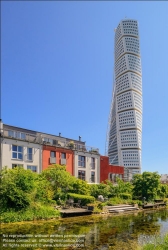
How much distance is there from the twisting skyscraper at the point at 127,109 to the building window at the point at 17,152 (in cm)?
6168

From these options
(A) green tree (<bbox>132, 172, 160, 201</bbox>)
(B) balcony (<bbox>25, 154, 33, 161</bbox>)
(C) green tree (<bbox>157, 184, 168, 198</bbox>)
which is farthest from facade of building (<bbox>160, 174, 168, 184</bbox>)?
(B) balcony (<bbox>25, 154, 33, 161</bbox>)

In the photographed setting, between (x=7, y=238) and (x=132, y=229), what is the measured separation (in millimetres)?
7465

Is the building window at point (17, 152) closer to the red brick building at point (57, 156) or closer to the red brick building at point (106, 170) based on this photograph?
the red brick building at point (57, 156)

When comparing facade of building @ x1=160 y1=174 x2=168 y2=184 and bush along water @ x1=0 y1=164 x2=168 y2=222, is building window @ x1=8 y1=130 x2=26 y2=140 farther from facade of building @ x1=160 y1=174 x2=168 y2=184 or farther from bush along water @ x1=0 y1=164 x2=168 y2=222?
facade of building @ x1=160 y1=174 x2=168 y2=184

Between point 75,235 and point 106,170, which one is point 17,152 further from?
point 106,170

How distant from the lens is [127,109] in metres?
90.1

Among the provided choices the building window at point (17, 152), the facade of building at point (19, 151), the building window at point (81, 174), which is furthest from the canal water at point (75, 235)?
the building window at point (81, 174)

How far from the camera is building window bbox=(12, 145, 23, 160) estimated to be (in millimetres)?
22891

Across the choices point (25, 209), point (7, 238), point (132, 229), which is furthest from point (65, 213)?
point (7, 238)

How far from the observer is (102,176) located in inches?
1334

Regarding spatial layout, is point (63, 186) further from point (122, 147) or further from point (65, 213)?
point (122, 147)

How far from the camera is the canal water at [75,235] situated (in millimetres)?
10711

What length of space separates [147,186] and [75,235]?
62.6 feet

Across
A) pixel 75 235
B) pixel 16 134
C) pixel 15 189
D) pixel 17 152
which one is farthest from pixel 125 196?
pixel 75 235
